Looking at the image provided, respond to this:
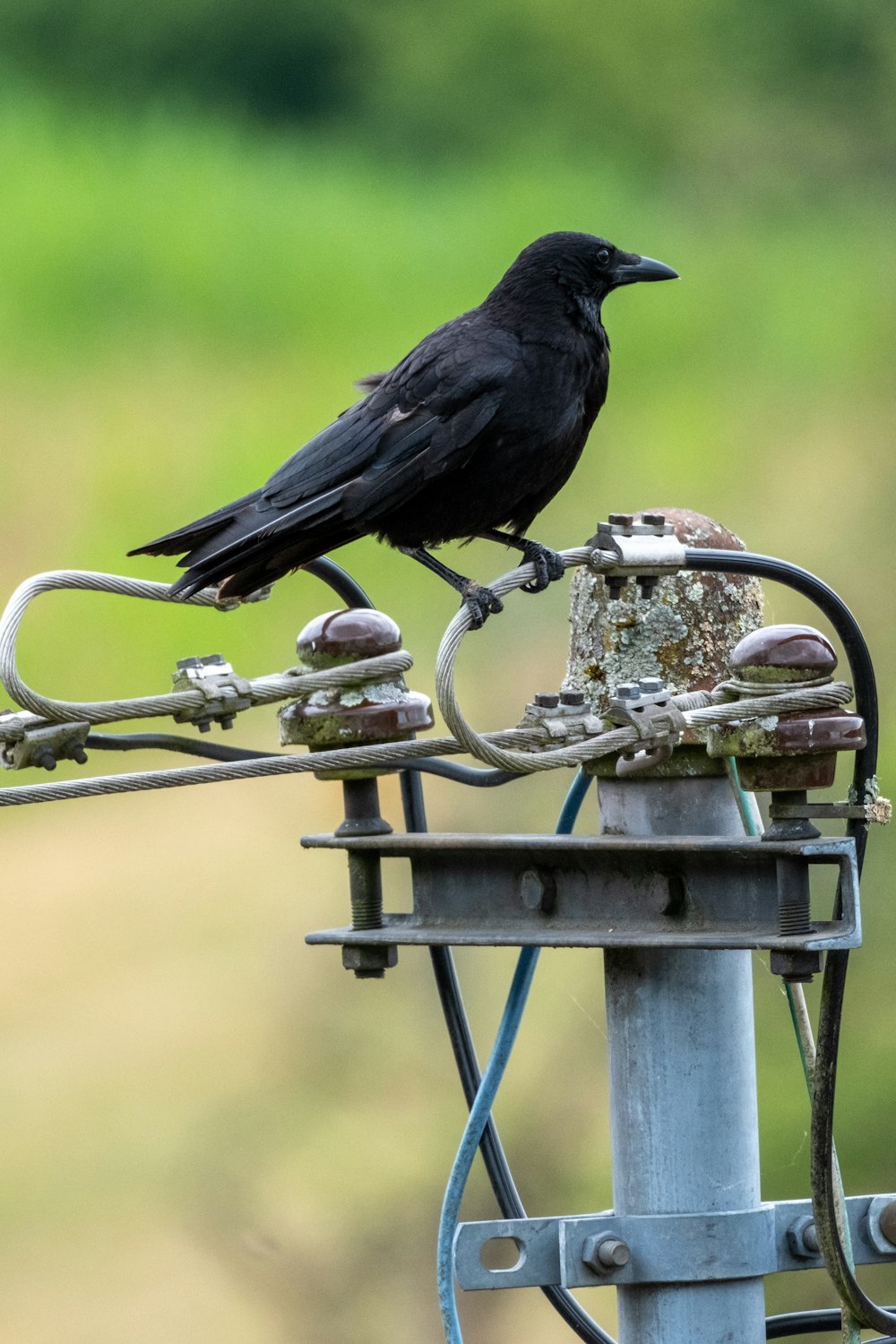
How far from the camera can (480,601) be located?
5.75 feet

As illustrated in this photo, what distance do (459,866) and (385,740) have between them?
0.14 m

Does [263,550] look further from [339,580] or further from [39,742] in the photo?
[39,742]

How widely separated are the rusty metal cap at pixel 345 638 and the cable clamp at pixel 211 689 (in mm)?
69

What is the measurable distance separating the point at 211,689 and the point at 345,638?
13cm

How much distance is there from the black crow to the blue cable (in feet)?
1.39

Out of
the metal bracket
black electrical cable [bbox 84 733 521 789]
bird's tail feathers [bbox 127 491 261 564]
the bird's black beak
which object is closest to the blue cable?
the metal bracket

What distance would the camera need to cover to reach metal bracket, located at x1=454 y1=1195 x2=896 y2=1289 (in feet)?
4.40

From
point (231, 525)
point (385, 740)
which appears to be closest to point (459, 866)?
point (385, 740)

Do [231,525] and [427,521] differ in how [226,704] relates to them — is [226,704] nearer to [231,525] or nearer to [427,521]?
[231,525]

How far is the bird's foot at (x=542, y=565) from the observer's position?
4.83 feet

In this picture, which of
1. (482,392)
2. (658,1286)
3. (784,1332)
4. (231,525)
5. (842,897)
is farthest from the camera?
(482,392)

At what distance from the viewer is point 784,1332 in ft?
5.16

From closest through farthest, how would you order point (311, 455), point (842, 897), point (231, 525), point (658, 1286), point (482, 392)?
1. point (842, 897)
2. point (658, 1286)
3. point (231, 525)
4. point (311, 455)
5. point (482, 392)

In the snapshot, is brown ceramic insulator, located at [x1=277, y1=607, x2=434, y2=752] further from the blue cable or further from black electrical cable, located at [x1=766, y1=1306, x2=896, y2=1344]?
black electrical cable, located at [x1=766, y1=1306, x2=896, y2=1344]
